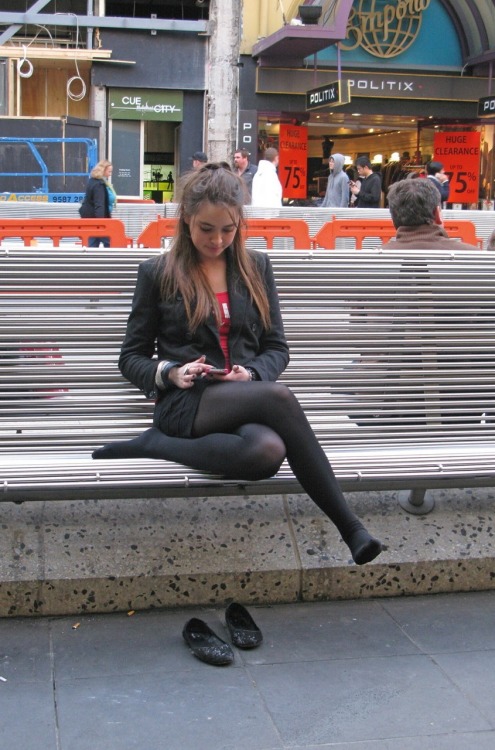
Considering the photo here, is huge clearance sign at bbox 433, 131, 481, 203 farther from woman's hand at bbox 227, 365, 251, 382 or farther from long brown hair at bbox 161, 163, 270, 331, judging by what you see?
woman's hand at bbox 227, 365, 251, 382

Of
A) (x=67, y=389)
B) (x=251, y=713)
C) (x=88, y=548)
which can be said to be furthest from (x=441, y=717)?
(x=67, y=389)

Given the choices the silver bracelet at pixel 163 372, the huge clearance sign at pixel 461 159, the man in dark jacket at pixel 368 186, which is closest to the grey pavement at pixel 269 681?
the silver bracelet at pixel 163 372

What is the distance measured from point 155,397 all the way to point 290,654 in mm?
980

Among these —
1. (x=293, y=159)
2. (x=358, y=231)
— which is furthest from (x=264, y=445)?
(x=293, y=159)

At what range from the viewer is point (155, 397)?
144 inches

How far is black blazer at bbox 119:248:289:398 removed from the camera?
11.6 feet

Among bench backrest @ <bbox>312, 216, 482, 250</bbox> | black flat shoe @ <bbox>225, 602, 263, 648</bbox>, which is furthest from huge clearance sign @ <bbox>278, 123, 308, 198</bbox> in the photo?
black flat shoe @ <bbox>225, 602, 263, 648</bbox>

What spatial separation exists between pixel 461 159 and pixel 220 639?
21141 mm

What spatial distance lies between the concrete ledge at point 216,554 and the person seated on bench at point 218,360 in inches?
11.9

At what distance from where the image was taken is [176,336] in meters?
3.59

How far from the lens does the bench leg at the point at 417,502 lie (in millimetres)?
3918

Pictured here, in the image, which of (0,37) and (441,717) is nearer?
(441,717)

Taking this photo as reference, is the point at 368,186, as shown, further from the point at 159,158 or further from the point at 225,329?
the point at 225,329

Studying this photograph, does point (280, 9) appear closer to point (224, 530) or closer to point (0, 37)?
point (0, 37)
